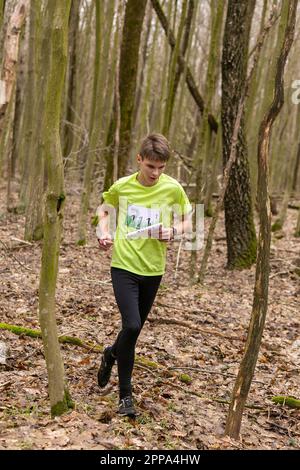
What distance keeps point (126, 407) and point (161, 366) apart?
49.0 inches

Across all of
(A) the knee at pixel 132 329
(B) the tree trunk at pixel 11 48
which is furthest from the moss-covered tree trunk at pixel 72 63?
(A) the knee at pixel 132 329

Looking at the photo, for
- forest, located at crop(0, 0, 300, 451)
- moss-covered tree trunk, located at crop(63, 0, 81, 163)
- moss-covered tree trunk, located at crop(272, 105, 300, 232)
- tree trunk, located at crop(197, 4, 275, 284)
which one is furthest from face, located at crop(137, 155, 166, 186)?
moss-covered tree trunk, located at crop(272, 105, 300, 232)

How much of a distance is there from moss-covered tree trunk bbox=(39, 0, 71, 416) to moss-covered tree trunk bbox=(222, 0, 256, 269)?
638 centimetres

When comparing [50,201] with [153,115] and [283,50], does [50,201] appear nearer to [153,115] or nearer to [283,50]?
[283,50]

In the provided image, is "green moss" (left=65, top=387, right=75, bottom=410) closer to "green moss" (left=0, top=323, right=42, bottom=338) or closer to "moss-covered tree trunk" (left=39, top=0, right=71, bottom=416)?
"moss-covered tree trunk" (left=39, top=0, right=71, bottom=416)

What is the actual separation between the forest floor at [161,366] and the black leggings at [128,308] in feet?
1.17

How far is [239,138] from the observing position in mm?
9781

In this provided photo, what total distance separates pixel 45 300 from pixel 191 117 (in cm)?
2272

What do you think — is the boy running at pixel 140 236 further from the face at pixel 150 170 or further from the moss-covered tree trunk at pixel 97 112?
the moss-covered tree trunk at pixel 97 112

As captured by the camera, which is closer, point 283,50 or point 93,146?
point 283,50

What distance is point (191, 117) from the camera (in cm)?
2567

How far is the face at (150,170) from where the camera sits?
4.01 meters

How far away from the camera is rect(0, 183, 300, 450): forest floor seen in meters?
3.90

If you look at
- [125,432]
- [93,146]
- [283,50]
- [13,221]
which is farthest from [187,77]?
[125,432]
